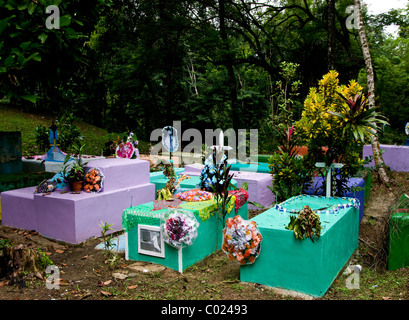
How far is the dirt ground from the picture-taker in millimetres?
4516

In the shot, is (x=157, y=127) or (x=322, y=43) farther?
(x=157, y=127)

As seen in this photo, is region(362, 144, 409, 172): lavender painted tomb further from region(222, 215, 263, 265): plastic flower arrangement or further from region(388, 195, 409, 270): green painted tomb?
region(222, 215, 263, 265): plastic flower arrangement

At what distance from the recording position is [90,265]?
18.2 ft

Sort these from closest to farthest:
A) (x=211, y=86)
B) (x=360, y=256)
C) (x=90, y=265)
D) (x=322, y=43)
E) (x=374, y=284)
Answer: (x=374, y=284)
(x=90, y=265)
(x=360, y=256)
(x=322, y=43)
(x=211, y=86)

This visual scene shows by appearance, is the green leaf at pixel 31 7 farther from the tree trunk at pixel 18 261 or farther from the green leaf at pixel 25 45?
the tree trunk at pixel 18 261

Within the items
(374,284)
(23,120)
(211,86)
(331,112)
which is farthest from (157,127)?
(374,284)

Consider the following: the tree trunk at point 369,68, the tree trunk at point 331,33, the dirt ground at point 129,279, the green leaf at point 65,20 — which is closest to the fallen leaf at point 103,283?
the dirt ground at point 129,279

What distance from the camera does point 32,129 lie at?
16.7 meters

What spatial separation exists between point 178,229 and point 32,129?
1379 cm

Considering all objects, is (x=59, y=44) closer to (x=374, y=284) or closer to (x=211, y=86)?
(x=374, y=284)

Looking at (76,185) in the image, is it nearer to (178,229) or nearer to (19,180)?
(19,180)

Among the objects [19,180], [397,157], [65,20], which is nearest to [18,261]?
[65,20]

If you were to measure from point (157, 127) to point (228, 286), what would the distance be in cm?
1551

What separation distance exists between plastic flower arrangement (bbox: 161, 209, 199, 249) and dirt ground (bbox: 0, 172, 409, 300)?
45cm
